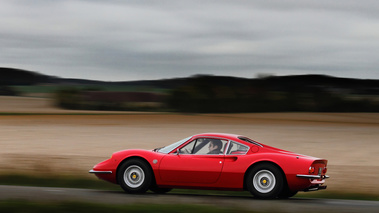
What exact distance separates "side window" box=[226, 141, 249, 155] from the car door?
164mm

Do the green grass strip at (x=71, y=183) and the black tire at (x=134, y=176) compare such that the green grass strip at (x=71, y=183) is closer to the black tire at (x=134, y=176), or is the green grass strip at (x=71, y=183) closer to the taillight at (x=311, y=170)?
the black tire at (x=134, y=176)

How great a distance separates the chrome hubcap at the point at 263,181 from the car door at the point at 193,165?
650 mm

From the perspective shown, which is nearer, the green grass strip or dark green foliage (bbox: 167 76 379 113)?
the green grass strip

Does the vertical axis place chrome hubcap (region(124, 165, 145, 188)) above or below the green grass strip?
above

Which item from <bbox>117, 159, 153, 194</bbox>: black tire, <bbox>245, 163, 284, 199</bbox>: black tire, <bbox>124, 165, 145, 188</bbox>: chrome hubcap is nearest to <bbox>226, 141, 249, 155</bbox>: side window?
<bbox>245, 163, 284, 199</bbox>: black tire

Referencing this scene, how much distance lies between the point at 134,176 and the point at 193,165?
1.12 m

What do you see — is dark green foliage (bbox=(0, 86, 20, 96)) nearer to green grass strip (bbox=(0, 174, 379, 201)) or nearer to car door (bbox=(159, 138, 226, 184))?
green grass strip (bbox=(0, 174, 379, 201))

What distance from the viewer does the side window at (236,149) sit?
9.44 meters

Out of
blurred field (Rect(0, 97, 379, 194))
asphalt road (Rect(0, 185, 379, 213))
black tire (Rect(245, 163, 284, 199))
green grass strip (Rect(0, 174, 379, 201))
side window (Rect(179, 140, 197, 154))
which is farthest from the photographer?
blurred field (Rect(0, 97, 379, 194))

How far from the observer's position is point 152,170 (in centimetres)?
965

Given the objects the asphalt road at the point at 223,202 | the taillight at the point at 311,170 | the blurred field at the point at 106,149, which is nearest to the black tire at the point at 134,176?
the asphalt road at the point at 223,202

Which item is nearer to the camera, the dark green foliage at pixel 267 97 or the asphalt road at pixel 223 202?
the asphalt road at pixel 223 202

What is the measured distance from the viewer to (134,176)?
9.76 meters

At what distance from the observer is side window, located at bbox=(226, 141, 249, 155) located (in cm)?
944
